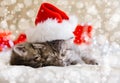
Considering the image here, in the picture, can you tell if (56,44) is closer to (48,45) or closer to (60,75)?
(48,45)

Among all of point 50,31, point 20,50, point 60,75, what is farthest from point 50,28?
point 60,75

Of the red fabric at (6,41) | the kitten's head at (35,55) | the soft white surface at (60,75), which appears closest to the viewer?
the soft white surface at (60,75)

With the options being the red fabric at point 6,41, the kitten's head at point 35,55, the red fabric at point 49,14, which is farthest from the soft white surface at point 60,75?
the red fabric at point 6,41

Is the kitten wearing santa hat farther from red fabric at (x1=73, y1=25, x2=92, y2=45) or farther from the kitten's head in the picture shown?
red fabric at (x1=73, y1=25, x2=92, y2=45)

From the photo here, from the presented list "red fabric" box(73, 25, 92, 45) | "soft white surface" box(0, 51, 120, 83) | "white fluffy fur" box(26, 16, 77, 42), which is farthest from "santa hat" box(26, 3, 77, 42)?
"red fabric" box(73, 25, 92, 45)

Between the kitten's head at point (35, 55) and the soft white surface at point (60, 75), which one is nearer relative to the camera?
the soft white surface at point (60, 75)

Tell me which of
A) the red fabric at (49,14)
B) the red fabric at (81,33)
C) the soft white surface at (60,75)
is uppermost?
the red fabric at (49,14)

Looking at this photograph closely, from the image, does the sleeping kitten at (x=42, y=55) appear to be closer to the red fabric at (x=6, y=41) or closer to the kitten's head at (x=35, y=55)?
the kitten's head at (x=35, y=55)
